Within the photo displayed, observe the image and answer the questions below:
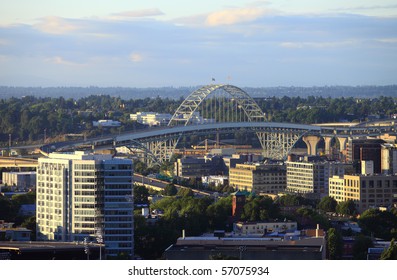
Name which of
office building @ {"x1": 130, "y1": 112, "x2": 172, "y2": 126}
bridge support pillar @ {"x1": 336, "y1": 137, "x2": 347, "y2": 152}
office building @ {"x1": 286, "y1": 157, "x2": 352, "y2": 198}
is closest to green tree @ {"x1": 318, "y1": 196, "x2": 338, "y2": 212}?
office building @ {"x1": 286, "y1": 157, "x2": 352, "y2": 198}

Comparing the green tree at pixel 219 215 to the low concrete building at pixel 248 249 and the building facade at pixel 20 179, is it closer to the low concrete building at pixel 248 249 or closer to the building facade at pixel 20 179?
the low concrete building at pixel 248 249

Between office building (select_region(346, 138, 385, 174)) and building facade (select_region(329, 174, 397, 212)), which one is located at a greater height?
office building (select_region(346, 138, 385, 174))

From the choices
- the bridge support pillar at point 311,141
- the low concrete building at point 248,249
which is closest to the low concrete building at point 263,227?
the low concrete building at point 248,249

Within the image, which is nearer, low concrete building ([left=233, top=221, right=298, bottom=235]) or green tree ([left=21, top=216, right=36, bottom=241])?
green tree ([left=21, top=216, right=36, bottom=241])

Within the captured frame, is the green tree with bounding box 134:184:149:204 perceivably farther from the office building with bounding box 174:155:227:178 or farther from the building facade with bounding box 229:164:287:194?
the office building with bounding box 174:155:227:178

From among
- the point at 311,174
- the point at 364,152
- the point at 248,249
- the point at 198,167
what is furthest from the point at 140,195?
the point at 198,167

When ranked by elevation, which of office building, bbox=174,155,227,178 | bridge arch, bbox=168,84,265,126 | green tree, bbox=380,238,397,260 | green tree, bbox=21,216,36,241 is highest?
bridge arch, bbox=168,84,265,126

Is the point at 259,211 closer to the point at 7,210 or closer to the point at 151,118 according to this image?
the point at 7,210
